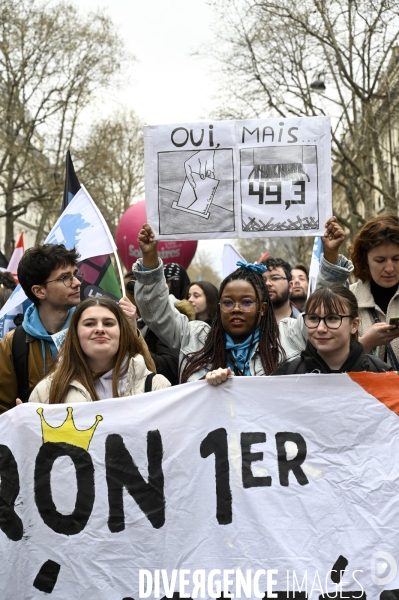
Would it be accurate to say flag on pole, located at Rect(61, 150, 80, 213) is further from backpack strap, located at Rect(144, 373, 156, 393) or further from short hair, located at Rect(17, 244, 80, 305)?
backpack strap, located at Rect(144, 373, 156, 393)

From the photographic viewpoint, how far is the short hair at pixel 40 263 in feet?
15.1

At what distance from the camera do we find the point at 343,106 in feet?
70.9

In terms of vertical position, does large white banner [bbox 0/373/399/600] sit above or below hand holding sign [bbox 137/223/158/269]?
below

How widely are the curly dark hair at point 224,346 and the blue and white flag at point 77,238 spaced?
1.52 metres

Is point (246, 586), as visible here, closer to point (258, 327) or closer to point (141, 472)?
point (141, 472)

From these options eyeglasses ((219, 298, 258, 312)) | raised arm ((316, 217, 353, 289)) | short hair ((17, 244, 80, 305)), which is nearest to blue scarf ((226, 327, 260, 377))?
eyeglasses ((219, 298, 258, 312))

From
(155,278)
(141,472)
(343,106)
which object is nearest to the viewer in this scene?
(141,472)

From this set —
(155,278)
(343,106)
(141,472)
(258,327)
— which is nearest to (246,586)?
(141,472)

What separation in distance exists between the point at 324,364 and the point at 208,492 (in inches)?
28.6

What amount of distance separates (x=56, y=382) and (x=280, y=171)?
1611 mm

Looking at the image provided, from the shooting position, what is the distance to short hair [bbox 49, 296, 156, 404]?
3852 millimetres

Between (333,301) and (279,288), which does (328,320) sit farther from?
(279,288)

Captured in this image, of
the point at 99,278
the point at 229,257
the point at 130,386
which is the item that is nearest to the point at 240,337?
the point at 130,386

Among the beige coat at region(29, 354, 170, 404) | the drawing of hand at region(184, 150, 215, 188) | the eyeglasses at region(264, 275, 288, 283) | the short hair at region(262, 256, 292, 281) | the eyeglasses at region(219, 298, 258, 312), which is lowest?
the beige coat at region(29, 354, 170, 404)
